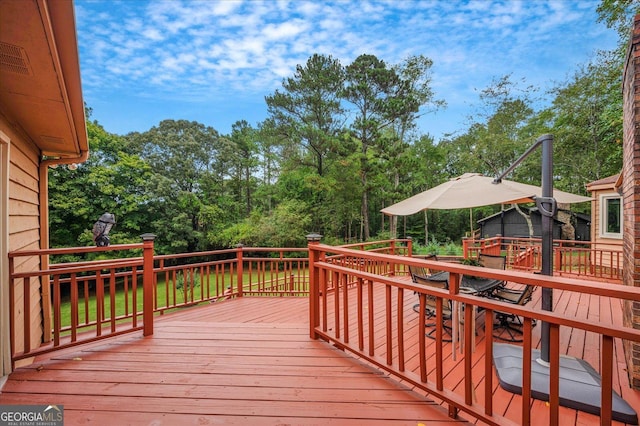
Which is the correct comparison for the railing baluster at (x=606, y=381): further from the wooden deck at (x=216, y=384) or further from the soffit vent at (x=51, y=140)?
the soffit vent at (x=51, y=140)

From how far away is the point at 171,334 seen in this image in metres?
3.10

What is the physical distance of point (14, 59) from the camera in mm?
1678

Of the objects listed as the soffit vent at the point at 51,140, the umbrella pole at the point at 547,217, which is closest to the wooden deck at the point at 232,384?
the umbrella pole at the point at 547,217

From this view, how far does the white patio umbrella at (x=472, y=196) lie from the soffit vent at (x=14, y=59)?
411 cm

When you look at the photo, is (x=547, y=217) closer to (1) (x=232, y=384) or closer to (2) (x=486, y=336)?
(2) (x=486, y=336)

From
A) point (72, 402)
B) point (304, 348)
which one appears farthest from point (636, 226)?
point (72, 402)

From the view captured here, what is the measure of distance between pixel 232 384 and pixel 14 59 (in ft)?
8.29

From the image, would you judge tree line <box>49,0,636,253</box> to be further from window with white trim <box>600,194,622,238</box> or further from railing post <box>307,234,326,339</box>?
railing post <box>307,234,326,339</box>

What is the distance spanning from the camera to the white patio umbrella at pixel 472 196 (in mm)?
3742

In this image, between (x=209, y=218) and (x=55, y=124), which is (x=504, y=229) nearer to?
(x=209, y=218)

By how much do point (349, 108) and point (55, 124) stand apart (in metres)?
15.0

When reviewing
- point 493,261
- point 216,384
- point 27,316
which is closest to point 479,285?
point 493,261

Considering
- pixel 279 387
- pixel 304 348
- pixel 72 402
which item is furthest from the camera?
pixel 304 348

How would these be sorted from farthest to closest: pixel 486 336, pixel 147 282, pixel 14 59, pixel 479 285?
1. pixel 479 285
2. pixel 147 282
3. pixel 14 59
4. pixel 486 336
